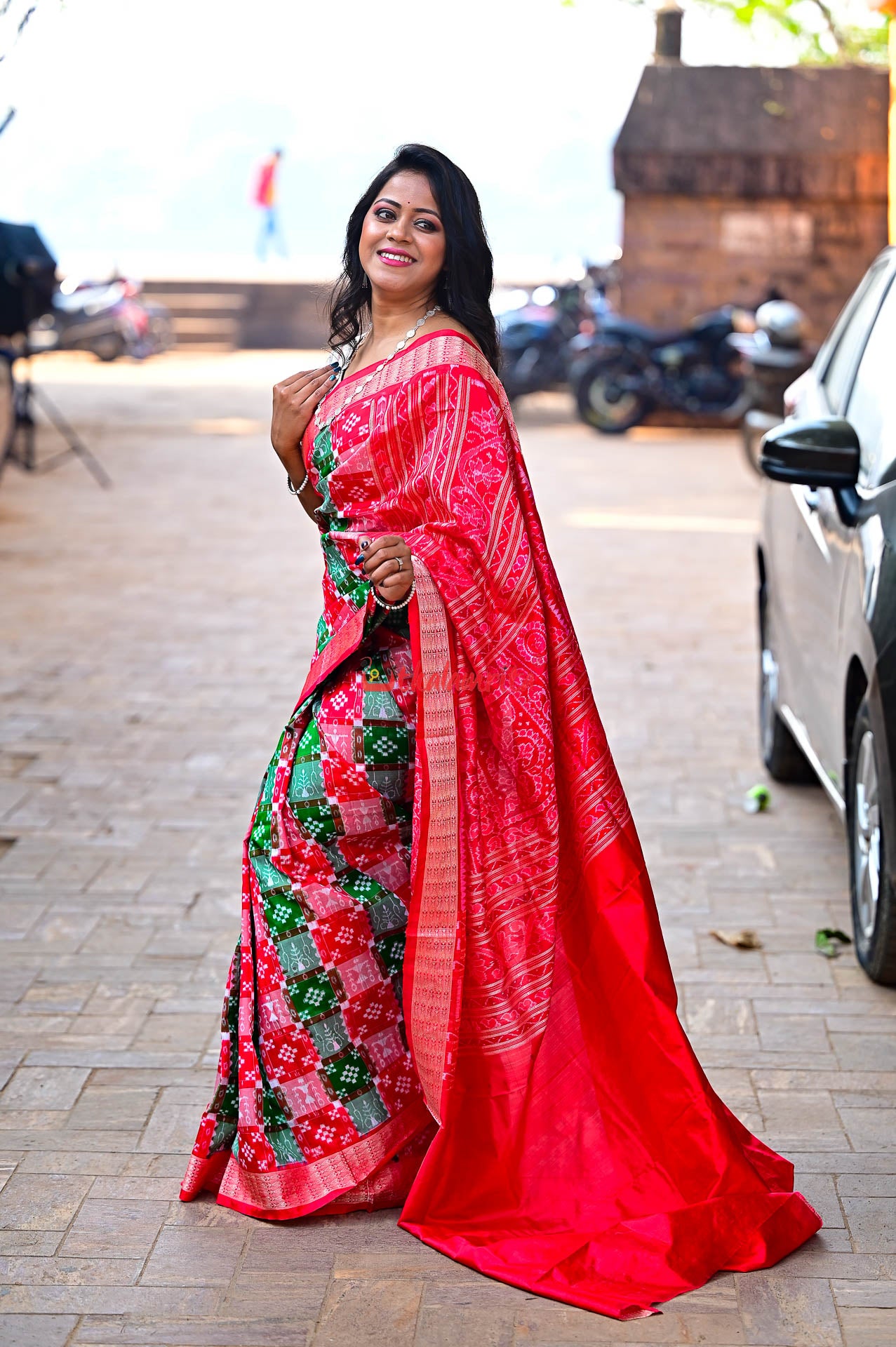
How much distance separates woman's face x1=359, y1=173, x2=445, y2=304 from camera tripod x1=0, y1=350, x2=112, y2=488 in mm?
9153

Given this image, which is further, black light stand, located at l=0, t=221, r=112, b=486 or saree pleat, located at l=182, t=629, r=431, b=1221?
black light stand, located at l=0, t=221, r=112, b=486

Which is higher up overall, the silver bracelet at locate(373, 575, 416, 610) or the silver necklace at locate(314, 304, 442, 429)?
the silver necklace at locate(314, 304, 442, 429)

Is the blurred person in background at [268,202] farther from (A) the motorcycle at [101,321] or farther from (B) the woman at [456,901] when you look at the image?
(B) the woman at [456,901]

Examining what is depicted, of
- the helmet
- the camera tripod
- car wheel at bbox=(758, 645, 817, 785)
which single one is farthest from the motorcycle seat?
car wheel at bbox=(758, 645, 817, 785)

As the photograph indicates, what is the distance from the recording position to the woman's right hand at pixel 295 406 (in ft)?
10.3

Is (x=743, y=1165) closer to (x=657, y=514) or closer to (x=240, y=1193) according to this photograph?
(x=240, y=1193)

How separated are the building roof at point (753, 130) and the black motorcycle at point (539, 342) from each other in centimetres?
155

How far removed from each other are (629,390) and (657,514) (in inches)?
189

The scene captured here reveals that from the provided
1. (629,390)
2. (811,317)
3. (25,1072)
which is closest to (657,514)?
(629,390)

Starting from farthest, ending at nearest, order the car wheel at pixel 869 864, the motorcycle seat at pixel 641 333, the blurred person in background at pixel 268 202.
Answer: the blurred person in background at pixel 268 202 < the motorcycle seat at pixel 641 333 < the car wheel at pixel 869 864

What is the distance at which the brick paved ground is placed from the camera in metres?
2.84

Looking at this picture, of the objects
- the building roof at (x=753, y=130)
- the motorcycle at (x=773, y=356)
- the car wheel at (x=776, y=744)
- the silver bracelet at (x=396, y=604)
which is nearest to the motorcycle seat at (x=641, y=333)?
the motorcycle at (x=773, y=356)

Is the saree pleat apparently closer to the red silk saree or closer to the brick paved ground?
the red silk saree

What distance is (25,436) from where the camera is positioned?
14.7 m
